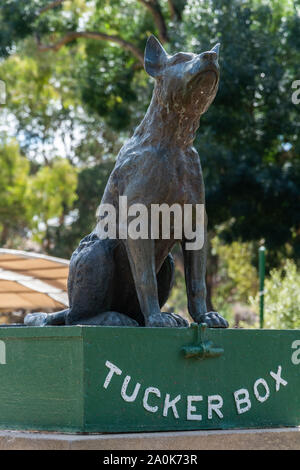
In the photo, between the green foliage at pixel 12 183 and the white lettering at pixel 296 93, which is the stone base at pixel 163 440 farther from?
the green foliage at pixel 12 183

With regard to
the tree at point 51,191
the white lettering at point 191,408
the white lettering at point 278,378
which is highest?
the tree at point 51,191

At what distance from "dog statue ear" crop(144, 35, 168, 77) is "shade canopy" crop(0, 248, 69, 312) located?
18.1 ft

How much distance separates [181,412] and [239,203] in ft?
39.7

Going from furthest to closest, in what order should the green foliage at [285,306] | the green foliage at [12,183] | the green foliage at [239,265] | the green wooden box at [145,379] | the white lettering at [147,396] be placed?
the green foliage at [239,265]
the green foliage at [12,183]
the green foliage at [285,306]
the white lettering at [147,396]
the green wooden box at [145,379]

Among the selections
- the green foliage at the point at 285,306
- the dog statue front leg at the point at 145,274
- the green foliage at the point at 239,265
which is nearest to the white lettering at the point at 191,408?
the dog statue front leg at the point at 145,274

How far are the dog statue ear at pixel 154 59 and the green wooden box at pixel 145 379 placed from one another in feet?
4.93

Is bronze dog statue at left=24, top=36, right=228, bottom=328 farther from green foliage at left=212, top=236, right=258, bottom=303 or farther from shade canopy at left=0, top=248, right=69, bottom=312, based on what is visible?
green foliage at left=212, top=236, right=258, bottom=303

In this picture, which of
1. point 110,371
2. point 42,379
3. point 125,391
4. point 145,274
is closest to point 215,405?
point 125,391

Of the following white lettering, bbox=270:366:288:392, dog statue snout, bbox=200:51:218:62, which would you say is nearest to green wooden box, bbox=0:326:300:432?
white lettering, bbox=270:366:288:392

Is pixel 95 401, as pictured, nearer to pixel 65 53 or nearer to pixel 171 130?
pixel 171 130

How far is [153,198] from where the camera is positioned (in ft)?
14.6

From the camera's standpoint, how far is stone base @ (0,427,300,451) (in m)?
3.59

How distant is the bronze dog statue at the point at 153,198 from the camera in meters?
4.38

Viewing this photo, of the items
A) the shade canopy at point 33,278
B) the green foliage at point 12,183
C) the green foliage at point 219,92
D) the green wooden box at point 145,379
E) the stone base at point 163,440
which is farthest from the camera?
the green foliage at point 12,183
